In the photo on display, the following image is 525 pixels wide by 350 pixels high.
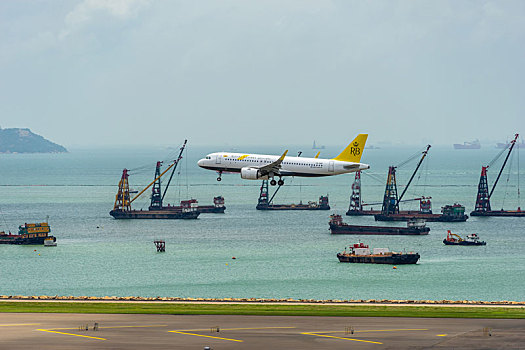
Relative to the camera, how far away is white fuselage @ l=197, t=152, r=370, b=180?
370 feet

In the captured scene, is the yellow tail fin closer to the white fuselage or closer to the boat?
the white fuselage

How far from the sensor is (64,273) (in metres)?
172

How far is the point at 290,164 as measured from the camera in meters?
114

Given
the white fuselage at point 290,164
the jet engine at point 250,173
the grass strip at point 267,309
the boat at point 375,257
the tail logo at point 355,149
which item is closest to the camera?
the grass strip at point 267,309

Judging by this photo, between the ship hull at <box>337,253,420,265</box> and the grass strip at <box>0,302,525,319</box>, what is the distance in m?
92.3

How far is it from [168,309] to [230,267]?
88.2 metres

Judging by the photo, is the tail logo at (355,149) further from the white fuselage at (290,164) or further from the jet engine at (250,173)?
the jet engine at (250,173)

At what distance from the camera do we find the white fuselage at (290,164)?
370ft

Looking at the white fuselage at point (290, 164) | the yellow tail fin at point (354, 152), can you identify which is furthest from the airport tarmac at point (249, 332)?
the yellow tail fin at point (354, 152)

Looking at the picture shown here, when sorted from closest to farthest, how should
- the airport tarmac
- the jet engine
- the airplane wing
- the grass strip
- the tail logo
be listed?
1. the airport tarmac
2. the grass strip
3. the airplane wing
4. the jet engine
5. the tail logo

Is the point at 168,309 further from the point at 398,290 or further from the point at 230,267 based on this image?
the point at 230,267

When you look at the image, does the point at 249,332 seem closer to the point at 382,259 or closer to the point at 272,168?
the point at 272,168

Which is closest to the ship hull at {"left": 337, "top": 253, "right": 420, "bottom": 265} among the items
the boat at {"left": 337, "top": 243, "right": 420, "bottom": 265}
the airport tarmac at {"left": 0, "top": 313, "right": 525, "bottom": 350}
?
the boat at {"left": 337, "top": 243, "right": 420, "bottom": 265}

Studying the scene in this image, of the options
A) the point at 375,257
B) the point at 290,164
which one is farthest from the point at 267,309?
the point at 375,257
